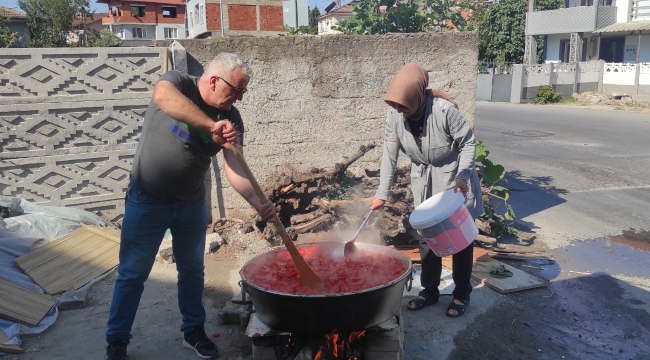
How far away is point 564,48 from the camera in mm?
31500

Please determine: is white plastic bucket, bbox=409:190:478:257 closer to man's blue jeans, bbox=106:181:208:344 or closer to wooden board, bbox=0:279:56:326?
man's blue jeans, bbox=106:181:208:344

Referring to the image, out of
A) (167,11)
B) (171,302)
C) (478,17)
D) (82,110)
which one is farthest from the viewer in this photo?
(167,11)

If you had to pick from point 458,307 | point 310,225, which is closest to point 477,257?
point 458,307

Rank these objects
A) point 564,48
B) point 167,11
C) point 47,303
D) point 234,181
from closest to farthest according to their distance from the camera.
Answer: point 234,181 → point 47,303 → point 564,48 → point 167,11

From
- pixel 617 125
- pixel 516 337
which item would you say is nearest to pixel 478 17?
pixel 617 125

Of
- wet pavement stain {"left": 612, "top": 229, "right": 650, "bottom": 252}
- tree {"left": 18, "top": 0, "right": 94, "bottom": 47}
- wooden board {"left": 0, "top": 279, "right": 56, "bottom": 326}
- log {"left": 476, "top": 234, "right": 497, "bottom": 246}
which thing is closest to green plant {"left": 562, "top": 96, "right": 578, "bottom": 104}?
wet pavement stain {"left": 612, "top": 229, "right": 650, "bottom": 252}

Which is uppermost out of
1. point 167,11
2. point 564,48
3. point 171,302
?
point 167,11

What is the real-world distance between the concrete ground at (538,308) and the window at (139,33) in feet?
221

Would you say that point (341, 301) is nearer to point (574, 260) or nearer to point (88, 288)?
point (88, 288)

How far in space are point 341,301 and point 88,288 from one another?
291 centimetres

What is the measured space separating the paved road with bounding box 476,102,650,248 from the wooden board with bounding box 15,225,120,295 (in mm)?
4781

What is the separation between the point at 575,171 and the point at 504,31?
84.9 feet

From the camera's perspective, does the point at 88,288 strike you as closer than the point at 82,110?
Yes

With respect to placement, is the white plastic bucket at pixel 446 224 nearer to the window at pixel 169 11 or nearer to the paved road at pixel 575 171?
the paved road at pixel 575 171
